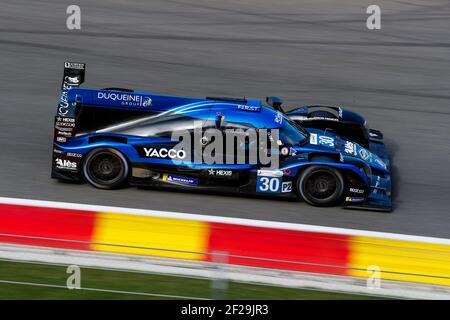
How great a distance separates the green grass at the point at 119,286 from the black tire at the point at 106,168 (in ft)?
9.57

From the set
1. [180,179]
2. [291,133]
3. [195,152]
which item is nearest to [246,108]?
[291,133]

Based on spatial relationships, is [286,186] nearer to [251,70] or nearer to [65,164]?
[65,164]

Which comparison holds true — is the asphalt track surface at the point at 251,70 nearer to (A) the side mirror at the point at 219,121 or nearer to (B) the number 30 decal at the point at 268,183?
(B) the number 30 decal at the point at 268,183

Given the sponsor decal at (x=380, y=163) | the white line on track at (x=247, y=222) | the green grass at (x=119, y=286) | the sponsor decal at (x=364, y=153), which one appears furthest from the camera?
the sponsor decal at (x=380, y=163)

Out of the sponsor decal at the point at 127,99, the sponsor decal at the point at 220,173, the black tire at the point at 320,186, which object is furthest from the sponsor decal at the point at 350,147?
the sponsor decal at the point at 127,99

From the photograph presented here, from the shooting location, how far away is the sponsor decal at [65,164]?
37.6 ft

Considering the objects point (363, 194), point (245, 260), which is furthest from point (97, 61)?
point (245, 260)

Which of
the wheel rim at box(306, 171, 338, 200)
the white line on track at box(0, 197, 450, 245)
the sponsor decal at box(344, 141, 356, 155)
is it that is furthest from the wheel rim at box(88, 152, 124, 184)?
the sponsor decal at box(344, 141, 356, 155)

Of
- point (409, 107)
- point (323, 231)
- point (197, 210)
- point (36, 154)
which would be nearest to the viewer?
point (323, 231)

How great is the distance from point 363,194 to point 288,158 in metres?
1.15

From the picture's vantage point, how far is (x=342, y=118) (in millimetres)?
13078

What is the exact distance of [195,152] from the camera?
11.3 meters
